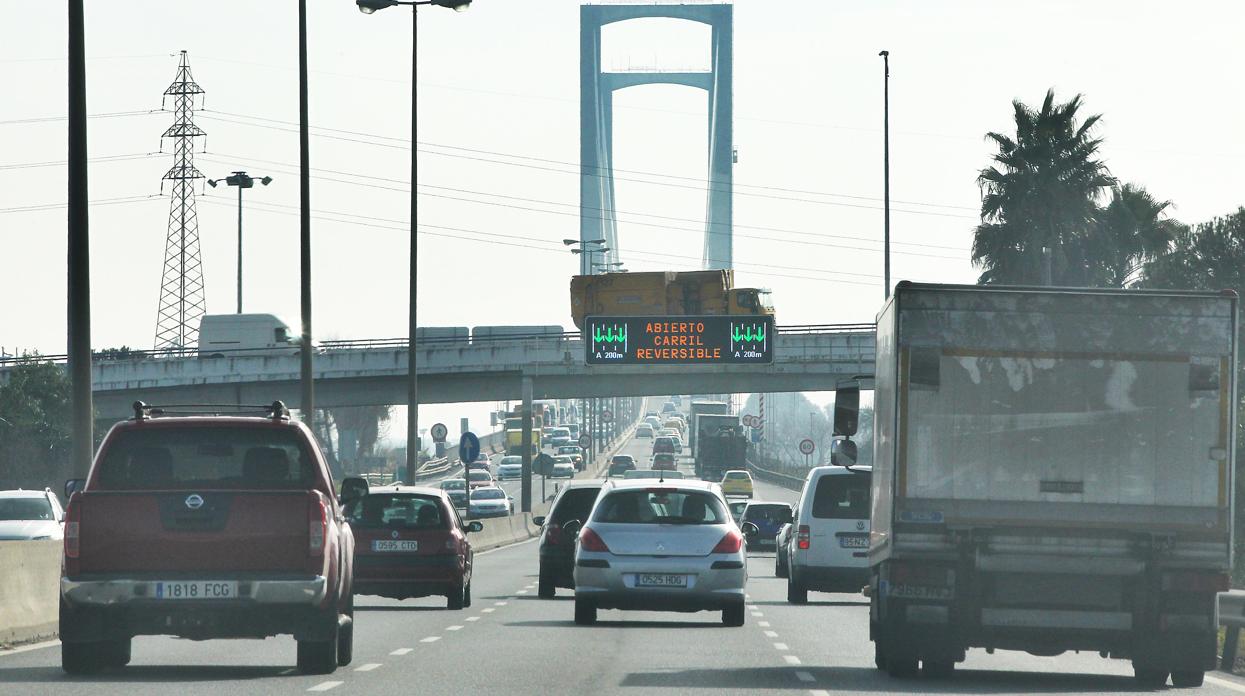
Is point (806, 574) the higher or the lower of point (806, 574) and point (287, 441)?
the lower

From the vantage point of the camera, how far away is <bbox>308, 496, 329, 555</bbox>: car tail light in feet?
46.2

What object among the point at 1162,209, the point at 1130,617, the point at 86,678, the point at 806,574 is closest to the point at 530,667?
the point at 86,678

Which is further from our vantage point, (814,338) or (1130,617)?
(814,338)

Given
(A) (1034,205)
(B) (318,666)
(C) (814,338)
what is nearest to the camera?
(B) (318,666)

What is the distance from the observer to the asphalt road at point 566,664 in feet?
46.2

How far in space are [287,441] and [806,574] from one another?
42.9 feet

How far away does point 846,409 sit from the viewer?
53.1ft

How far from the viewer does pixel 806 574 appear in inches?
1053

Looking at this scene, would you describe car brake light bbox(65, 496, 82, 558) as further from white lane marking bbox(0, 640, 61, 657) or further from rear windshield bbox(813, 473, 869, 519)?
rear windshield bbox(813, 473, 869, 519)

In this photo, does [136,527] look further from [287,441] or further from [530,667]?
[530,667]

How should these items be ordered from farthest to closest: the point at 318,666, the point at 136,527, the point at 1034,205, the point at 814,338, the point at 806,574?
1. the point at 814,338
2. the point at 1034,205
3. the point at 806,574
4. the point at 318,666
5. the point at 136,527

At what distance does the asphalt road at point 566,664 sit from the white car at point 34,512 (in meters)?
10.3

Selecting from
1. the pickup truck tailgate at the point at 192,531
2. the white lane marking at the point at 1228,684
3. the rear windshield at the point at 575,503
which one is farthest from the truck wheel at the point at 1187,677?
the rear windshield at the point at 575,503

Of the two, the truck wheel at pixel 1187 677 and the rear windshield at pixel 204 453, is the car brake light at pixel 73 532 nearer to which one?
the rear windshield at pixel 204 453
